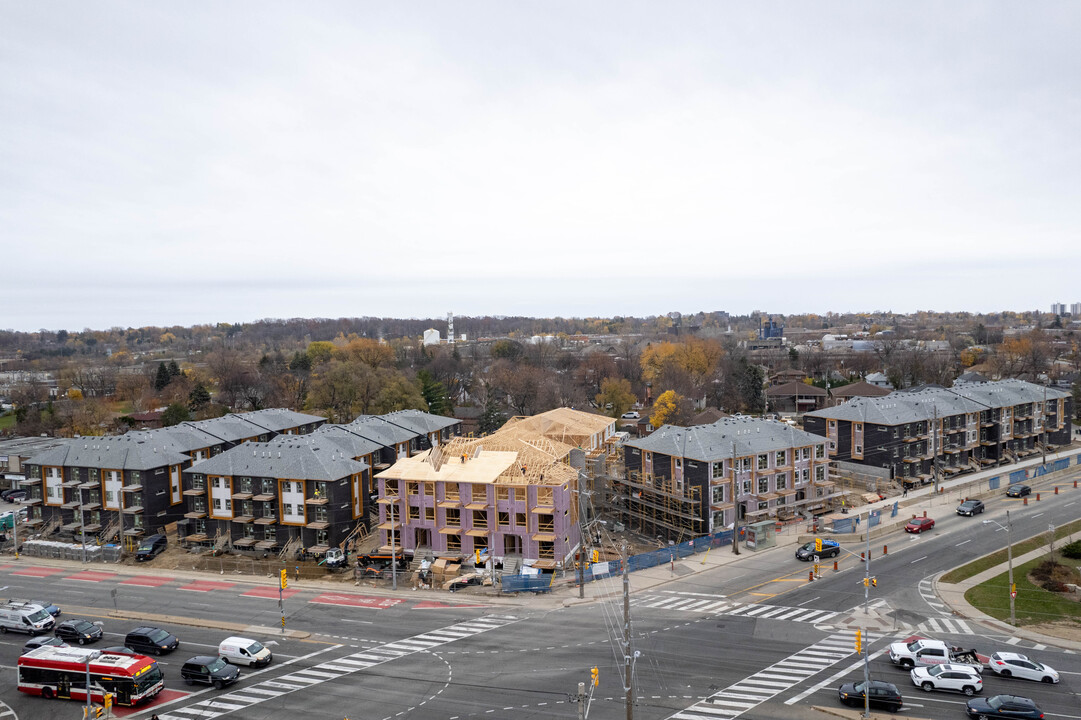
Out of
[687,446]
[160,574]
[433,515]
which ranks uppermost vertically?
[687,446]

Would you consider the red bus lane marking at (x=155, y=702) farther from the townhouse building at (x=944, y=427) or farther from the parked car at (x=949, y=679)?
the townhouse building at (x=944, y=427)

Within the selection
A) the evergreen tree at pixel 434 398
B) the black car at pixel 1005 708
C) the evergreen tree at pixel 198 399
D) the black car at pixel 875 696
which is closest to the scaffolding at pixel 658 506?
the black car at pixel 875 696

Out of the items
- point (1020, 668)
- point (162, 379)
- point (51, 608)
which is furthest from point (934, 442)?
point (162, 379)

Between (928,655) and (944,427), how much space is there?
5630 cm

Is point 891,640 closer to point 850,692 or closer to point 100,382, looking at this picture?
point 850,692

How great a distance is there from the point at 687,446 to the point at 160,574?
159 feet

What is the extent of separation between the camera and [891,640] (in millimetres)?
40938

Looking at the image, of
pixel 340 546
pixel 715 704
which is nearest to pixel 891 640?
pixel 715 704

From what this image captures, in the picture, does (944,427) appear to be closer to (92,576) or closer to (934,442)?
(934,442)

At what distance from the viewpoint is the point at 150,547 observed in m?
62.6

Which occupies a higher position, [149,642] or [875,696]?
[875,696]

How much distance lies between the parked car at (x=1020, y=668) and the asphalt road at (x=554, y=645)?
451mm

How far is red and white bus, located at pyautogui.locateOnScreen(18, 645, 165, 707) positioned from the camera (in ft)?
115

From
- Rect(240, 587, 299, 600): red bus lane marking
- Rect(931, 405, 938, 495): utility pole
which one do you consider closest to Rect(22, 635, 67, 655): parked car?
Rect(240, 587, 299, 600): red bus lane marking
